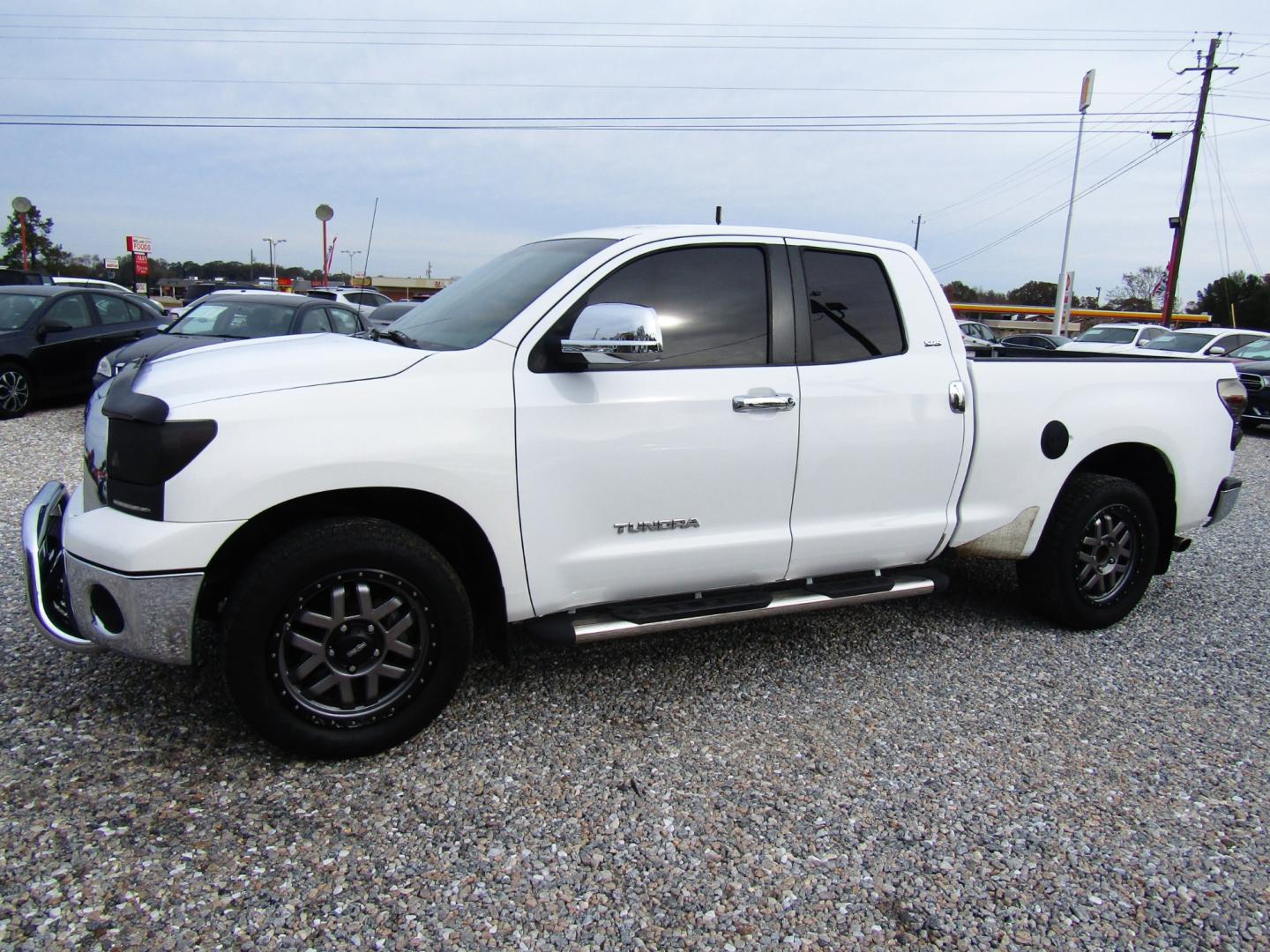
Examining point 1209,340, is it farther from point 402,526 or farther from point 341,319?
point 402,526

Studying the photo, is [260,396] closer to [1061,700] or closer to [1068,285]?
[1061,700]

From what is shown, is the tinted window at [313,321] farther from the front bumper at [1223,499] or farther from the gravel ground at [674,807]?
the front bumper at [1223,499]

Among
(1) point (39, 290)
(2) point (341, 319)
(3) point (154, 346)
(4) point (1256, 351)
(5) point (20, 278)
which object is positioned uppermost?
(5) point (20, 278)

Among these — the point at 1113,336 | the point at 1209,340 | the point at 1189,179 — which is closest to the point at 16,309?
the point at 1209,340

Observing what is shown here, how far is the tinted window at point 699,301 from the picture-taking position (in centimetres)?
336

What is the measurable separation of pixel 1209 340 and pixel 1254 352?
0.70 meters

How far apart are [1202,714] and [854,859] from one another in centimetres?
207

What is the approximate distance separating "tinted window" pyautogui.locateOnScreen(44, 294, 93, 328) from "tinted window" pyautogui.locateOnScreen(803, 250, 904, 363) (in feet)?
33.5

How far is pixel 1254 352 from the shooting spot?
15180 millimetres

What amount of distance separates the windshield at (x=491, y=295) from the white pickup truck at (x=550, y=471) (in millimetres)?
22

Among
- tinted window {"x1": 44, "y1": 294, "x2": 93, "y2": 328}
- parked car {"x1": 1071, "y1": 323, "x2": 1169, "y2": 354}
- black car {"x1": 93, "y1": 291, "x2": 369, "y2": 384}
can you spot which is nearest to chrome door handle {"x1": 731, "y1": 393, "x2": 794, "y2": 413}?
black car {"x1": 93, "y1": 291, "x2": 369, "y2": 384}

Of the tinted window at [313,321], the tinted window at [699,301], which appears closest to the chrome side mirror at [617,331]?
the tinted window at [699,301]

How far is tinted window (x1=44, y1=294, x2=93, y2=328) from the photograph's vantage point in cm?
1050

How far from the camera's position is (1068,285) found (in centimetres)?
3666
